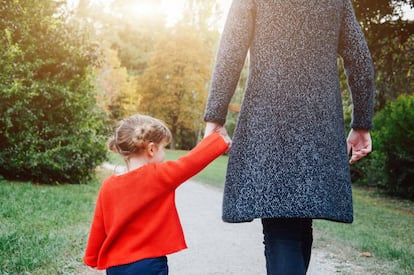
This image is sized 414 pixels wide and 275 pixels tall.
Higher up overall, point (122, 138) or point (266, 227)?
point (122, 138)

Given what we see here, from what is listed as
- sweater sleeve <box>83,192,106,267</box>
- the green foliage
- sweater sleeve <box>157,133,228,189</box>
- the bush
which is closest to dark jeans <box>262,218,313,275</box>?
sweater sleeve <box>157,133,228,189</box>

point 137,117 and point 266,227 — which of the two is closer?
point 266,227

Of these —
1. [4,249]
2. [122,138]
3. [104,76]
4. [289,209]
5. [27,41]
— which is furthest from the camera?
[104,76]

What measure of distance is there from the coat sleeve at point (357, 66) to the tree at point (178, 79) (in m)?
31.0

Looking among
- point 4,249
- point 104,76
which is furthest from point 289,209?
point 104,76

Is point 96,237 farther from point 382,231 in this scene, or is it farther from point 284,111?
point 382,231

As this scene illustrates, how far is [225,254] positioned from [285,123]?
293cm

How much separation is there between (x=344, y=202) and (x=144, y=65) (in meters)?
42.8

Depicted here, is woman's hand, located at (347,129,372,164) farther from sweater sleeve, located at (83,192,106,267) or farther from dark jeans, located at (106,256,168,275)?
sweater sleeve, located at (83,192,106,267)

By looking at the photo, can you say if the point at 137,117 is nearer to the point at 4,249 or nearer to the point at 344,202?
the point at 344,202

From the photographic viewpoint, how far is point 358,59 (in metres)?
2.49

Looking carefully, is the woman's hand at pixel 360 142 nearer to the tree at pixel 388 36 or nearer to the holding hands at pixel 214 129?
the holding hands at pixel 214 129

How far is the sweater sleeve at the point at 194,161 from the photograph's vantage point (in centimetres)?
229

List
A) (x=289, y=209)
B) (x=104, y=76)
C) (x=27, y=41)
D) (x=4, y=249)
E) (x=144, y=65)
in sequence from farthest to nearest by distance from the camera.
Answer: (x=144, y=65) → (x=104, y=76) → (x=27, y=41) → (x=4, y=249) → (x=289, y=209)
